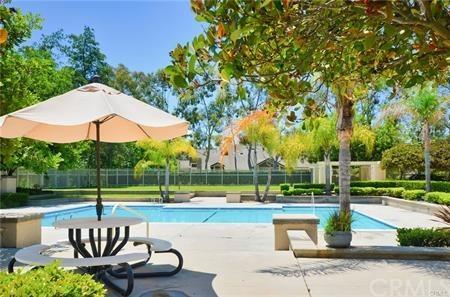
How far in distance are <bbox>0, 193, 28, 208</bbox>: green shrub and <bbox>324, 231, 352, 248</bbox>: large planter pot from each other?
59.0 ft

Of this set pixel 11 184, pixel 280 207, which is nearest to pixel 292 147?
pixel 280 207

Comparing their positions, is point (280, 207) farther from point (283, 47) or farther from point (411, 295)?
point (283, 47)

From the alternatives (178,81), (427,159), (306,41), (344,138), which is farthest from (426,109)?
(178,81)

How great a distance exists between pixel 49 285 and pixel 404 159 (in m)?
24.1

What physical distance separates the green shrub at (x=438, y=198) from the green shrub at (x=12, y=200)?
1880 cm

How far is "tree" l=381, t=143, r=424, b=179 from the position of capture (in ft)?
80.2

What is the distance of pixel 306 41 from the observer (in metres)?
2.62

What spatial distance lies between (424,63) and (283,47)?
88cm

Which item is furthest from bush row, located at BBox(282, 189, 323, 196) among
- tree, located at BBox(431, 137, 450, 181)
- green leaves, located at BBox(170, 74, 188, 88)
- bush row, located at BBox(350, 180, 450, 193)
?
green leaves, located at BBox(170, 74, 188, 88)

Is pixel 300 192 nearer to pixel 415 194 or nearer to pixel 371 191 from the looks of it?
pixel 371 191

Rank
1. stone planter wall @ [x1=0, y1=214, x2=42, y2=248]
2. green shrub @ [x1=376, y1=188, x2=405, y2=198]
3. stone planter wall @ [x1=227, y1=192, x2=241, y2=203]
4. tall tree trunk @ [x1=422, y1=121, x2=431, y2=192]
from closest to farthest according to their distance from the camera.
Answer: stone planter wall @ [x1=0, y1=214, x2=42, y2=248] → tall tree trunk @ [x1=422, y1=121, x2=431, y2=192] → green shrub @ [x1=376, y1=188, x2=405, y2=198] → stone planter wall @ [x1=227, y1=192, x2=241, y2=203]

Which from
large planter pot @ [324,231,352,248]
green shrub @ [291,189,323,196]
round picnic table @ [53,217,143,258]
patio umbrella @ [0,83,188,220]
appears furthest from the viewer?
green shrub @ [291,189,323,196]

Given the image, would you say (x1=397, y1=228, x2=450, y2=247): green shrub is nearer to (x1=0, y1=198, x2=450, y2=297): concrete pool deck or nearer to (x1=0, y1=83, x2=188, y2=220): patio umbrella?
(x1=0, y1=198, x2=450, y2=297): concrete pool deck

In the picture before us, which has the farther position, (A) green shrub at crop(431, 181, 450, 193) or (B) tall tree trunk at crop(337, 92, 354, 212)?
(A) green shrub at crop(431, 181, 450, 193)
